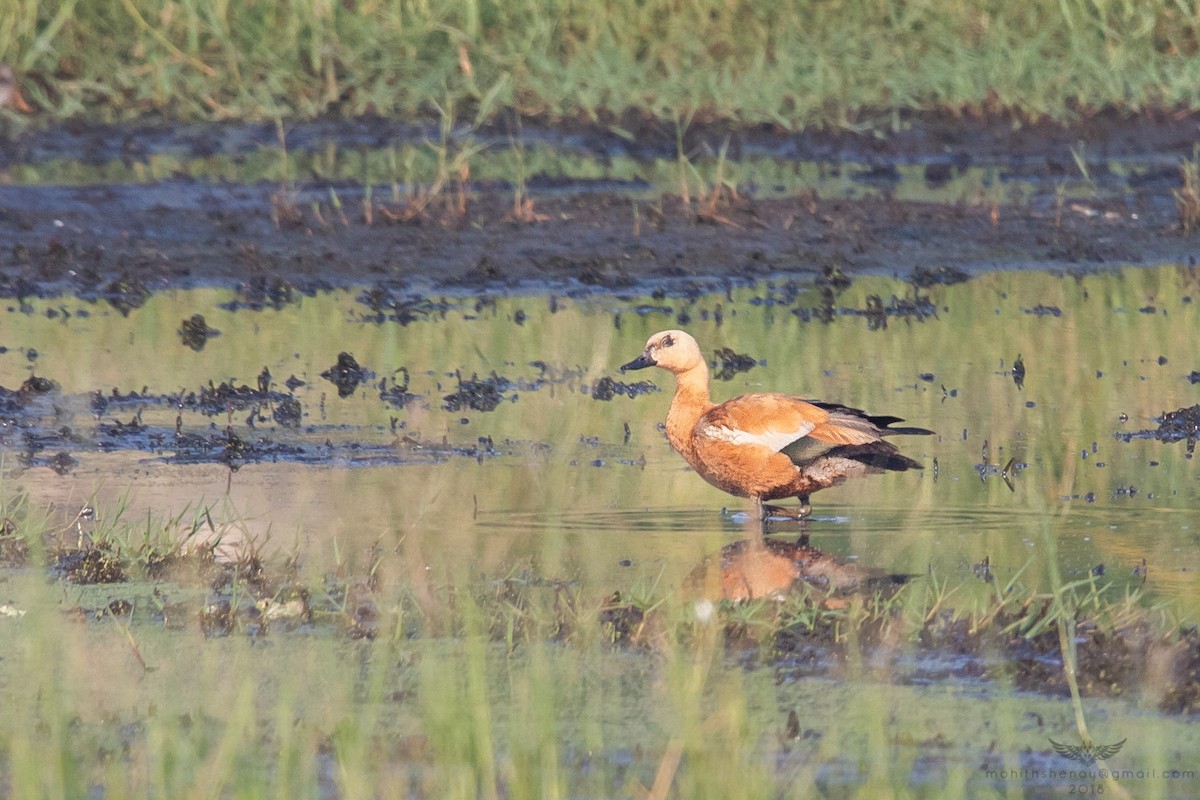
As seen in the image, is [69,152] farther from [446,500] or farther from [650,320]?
[446,500]

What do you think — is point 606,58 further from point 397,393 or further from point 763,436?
Result: point 763,436

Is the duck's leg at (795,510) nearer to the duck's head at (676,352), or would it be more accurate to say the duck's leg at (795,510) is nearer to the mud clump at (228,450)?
the duck's head at (676,352)

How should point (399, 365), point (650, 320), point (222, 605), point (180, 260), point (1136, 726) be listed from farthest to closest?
1. point (180, 260)
2. point (650, 320)
3. point (399, 365)
4. point (222, 605)
5. point (1136, 726)

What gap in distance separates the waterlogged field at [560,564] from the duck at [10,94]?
139 inches

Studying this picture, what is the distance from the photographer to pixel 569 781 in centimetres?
423

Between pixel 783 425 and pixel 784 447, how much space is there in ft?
0.23

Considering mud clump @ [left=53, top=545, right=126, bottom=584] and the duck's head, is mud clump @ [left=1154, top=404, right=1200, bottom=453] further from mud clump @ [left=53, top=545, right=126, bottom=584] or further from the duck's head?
mud clump @ [left=53, top=545, right=126, bottom=584]

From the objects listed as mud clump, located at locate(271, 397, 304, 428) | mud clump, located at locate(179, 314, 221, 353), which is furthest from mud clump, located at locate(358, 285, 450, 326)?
mud clump, located at locate(271, 397, 304, 428)

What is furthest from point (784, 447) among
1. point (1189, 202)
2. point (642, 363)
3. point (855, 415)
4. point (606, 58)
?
point (606, 58)

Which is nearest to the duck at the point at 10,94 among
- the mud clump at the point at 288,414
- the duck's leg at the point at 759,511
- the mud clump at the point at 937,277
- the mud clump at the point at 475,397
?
the mud clump at the point at 937,277

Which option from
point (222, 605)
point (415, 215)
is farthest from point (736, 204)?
point (222, 605)

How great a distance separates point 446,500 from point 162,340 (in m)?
2.97

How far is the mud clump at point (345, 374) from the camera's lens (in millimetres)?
8367

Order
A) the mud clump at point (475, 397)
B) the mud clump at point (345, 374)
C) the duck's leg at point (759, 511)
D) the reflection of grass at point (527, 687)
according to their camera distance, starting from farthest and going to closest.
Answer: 1. the mud clump at point (345, 374)
2. the mud clump at point (475, 397)
3. the duck's leg at point (759, 511)
4. the reflection of grass at point (527, 687)
